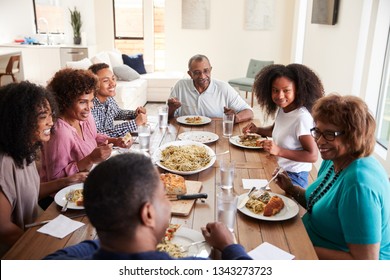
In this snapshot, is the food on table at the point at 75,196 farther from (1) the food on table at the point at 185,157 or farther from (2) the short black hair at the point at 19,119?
(1) the food on table at the point at 185,157

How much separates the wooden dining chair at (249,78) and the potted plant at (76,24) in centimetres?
323

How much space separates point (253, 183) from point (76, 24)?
21.7ft

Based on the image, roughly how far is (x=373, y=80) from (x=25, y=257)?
3290mm

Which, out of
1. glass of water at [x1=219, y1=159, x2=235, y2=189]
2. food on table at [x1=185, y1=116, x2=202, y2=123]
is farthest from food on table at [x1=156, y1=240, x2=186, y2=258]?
food on table at [x1=185, y1=116, x2=202, y2=123]

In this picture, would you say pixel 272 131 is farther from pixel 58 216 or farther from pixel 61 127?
pixel 58 216

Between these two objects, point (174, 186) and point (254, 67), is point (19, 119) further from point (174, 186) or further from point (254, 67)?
point (254, 67)

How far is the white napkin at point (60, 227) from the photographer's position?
1272 mm

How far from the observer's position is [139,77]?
6.61 meters

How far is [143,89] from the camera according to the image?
6.33 metres

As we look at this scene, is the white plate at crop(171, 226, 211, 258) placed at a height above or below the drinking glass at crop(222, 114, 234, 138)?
below

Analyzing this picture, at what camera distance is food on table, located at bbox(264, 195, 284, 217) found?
1.40 metres

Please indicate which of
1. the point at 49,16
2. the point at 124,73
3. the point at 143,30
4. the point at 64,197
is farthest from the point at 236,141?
the point at 49,16

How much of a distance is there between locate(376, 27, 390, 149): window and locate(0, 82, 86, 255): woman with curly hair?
2.90 meters

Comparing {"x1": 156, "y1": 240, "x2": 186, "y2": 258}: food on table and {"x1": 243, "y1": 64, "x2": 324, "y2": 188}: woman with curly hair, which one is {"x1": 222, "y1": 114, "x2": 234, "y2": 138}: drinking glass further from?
{"x1": 156, "y1": 240, "x2": 186, "y2": 258}: food on table
